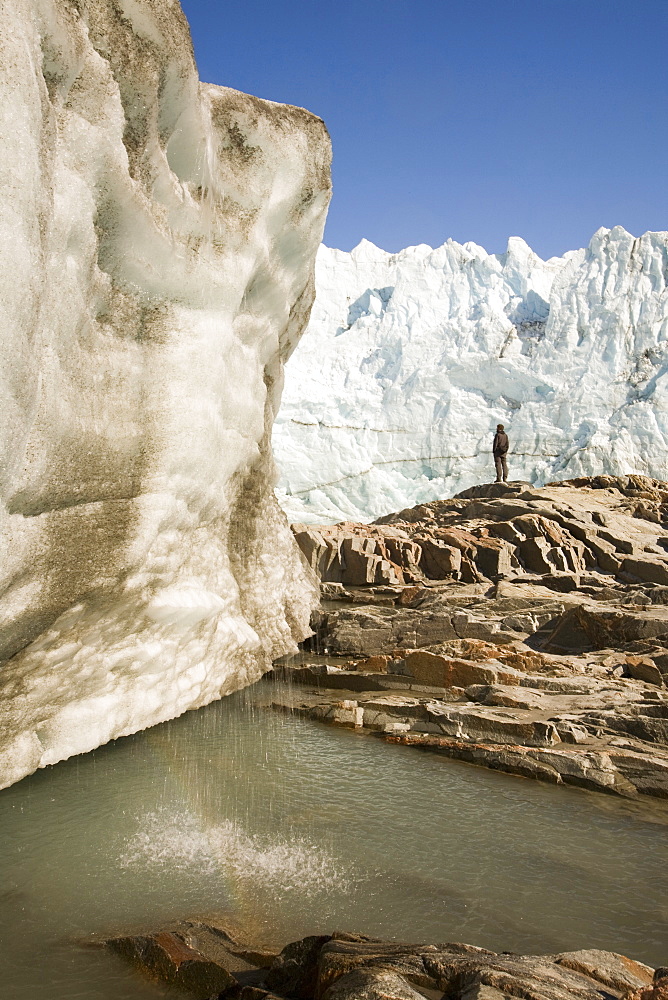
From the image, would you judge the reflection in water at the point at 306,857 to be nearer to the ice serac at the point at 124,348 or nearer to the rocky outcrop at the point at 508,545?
the ice serac at the point at 124,348

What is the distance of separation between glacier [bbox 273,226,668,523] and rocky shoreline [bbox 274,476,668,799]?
1650cm

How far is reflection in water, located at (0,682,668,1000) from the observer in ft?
12.1

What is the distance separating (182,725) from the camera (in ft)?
24.1

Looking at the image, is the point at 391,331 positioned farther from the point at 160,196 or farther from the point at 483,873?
the point at 483,873

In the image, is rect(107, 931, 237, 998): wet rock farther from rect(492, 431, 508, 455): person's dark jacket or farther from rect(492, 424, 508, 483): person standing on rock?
rect(492, 431, 508, 455): person's dark jacket

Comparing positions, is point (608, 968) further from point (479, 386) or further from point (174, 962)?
point (479, 386)

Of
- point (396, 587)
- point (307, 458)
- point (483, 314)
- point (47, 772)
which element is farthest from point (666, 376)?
point (47, 772)

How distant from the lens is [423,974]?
8.73 feet

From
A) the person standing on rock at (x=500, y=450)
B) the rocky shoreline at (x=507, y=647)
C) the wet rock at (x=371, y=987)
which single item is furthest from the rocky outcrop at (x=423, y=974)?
the person standing on rock at (x=500, y=450)

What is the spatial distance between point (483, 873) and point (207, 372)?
201 inches

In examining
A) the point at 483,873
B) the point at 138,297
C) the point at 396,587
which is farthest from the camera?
the point at 396,587

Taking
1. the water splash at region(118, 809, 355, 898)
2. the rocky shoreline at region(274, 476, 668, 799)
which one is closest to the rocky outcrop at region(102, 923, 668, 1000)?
the water splash at region(118, 809, 355, 898)

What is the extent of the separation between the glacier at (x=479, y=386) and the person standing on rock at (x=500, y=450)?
11.5 m

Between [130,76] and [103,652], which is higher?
[130,76]
